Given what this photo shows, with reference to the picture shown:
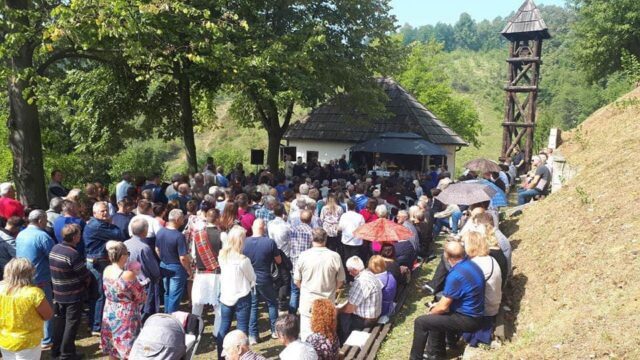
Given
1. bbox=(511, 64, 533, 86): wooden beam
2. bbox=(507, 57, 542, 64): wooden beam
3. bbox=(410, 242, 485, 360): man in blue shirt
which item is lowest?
bbox=(410, 242, 485, 360): man in blue shirt

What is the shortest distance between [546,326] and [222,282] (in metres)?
3.91

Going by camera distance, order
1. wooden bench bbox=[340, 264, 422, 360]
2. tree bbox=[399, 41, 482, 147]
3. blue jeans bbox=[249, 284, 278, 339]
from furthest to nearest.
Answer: tree bbox=[399, 41, 482, 147] < blue jeans bbox=[249, 284, 278, 339] < wooden bench bbox=[340, 264, 422, 360]

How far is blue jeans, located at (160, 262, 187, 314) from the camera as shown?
7199mm

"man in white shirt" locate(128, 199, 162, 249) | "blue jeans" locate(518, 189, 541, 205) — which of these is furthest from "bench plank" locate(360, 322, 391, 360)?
"blue jeans" locate(518, 189, 541, 205)

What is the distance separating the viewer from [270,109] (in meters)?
19.5

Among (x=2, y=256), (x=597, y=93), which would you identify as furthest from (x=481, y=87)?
(x=2, y=256)

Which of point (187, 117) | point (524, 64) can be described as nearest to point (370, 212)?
point (187, 117)

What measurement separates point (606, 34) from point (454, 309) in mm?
30567

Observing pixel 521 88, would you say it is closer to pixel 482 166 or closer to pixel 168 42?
pixel 482 166

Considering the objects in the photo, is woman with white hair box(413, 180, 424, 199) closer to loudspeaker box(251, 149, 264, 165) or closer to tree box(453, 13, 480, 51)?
loudspeaker box(251, 149, 264, 165)

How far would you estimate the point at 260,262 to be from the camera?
6.91 meters

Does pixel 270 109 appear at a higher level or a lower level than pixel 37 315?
higher

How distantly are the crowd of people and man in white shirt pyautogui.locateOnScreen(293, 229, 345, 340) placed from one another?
0.04ft

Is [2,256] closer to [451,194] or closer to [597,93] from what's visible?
[451,194]
